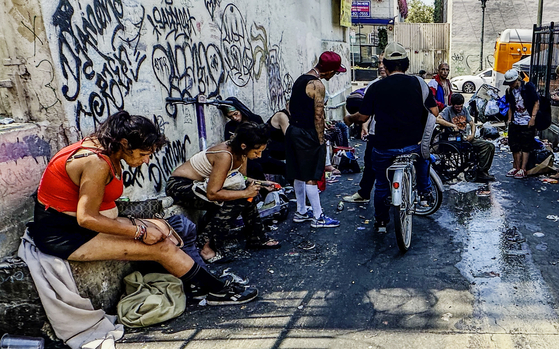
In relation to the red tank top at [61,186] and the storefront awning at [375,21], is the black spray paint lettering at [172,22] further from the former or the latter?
the storefront awning at [375,21]

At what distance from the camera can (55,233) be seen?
313cm

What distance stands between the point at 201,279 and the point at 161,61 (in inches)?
98.2

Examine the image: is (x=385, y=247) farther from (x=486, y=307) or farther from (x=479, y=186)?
(x=479, y=186)

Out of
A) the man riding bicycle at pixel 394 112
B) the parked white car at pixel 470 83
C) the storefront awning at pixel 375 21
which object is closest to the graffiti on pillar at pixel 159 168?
the man riding bicycle at pixel 394 112

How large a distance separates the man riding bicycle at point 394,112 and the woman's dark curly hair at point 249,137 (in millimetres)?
1267

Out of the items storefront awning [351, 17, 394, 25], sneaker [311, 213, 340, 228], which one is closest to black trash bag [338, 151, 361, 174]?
sneaker [311, 213, 340, 228]

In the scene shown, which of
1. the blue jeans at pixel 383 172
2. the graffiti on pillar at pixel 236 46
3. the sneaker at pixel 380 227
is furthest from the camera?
the graffiti on pillar at pixel 236 46

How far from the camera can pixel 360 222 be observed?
5633mm

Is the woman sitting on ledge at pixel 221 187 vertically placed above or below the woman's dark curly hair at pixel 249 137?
below

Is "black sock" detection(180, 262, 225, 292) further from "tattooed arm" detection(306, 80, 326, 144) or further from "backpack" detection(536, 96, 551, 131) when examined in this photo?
"backpack" detection(536, 96, 551, 131)

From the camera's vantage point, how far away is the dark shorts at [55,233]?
3.13 m

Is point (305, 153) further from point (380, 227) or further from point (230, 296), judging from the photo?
point (230, 296)

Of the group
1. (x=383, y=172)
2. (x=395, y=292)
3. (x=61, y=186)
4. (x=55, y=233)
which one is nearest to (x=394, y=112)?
(x=383, y=172)

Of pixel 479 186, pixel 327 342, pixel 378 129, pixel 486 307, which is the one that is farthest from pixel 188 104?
pixel 479 186
